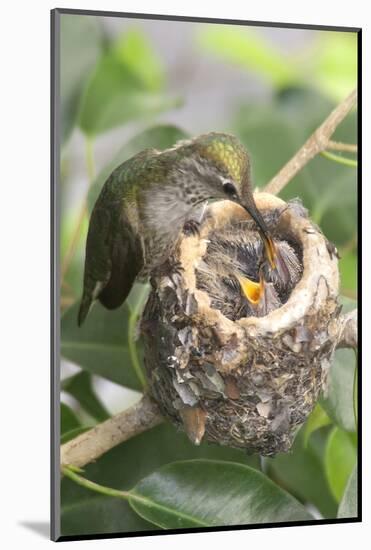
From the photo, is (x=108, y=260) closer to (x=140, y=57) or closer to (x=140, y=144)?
(x=140, y=144)

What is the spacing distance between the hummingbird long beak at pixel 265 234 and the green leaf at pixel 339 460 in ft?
1.75

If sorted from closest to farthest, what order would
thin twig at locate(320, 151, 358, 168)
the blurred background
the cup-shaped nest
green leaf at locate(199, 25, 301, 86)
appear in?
the cup-shaped nest
the blurred background
green leaf at locate(199, 25, 301, 86)
thin twig at locate(320, 151, 358, 168)

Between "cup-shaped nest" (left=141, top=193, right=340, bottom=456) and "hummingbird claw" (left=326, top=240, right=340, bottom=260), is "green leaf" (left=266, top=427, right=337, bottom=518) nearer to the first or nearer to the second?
"cup-shaped nest" (left=141, top=193, right=340, bottom=456)

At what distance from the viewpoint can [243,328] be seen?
282cm

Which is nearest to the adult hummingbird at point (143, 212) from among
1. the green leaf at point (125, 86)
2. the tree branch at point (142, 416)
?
the green leaf at point (125, 86)

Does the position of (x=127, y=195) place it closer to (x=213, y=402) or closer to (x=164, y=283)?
(x=164, y=283)

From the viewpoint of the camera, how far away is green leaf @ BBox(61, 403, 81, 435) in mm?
2957

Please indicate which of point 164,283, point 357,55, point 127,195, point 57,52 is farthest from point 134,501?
point 357,55

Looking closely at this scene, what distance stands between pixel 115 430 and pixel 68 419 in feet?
0.42

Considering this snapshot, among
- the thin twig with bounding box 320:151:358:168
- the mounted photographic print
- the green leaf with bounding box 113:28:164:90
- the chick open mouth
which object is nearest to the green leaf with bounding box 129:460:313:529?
the mounted photographic print

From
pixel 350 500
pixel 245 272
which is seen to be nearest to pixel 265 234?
pixel 245 272

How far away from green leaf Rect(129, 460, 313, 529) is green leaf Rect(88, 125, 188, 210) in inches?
27.9

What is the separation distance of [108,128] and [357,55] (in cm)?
75

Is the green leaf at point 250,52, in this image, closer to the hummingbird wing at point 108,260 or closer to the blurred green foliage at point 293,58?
the blurred green foliage at point 293,58
